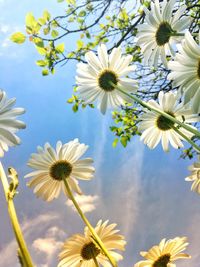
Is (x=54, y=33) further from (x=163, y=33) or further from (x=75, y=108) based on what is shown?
(x=163, y=33)

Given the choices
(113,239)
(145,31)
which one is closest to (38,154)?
(113,239)

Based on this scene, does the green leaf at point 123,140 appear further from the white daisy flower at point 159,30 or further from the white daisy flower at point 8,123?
the white daisy flower at point 8,123

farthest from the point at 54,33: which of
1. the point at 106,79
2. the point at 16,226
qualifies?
the point at 16,226

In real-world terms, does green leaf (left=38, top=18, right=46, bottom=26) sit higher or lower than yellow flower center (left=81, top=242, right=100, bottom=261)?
higher

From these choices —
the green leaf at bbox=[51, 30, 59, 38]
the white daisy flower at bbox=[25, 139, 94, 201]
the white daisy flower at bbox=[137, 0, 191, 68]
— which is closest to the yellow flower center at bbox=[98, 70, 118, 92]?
the white daisy flower at bbox=[137, 0, 191, 68]

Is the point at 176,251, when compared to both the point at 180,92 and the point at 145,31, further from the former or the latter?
the point at 145,31

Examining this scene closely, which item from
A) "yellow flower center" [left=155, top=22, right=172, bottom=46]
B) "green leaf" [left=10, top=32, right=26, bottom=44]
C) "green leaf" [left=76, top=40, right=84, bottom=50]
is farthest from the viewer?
"green leaf" [left=76, top=40, right=84, bottom=50]

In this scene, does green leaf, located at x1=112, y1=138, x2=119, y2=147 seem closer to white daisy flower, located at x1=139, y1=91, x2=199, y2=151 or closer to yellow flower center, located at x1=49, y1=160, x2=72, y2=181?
white daisy flower, located at x1=139, y1=91, x2=199, y2=151

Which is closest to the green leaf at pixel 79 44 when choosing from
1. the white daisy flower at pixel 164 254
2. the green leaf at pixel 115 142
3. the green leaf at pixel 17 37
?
the green leaf at pixel 115 142
